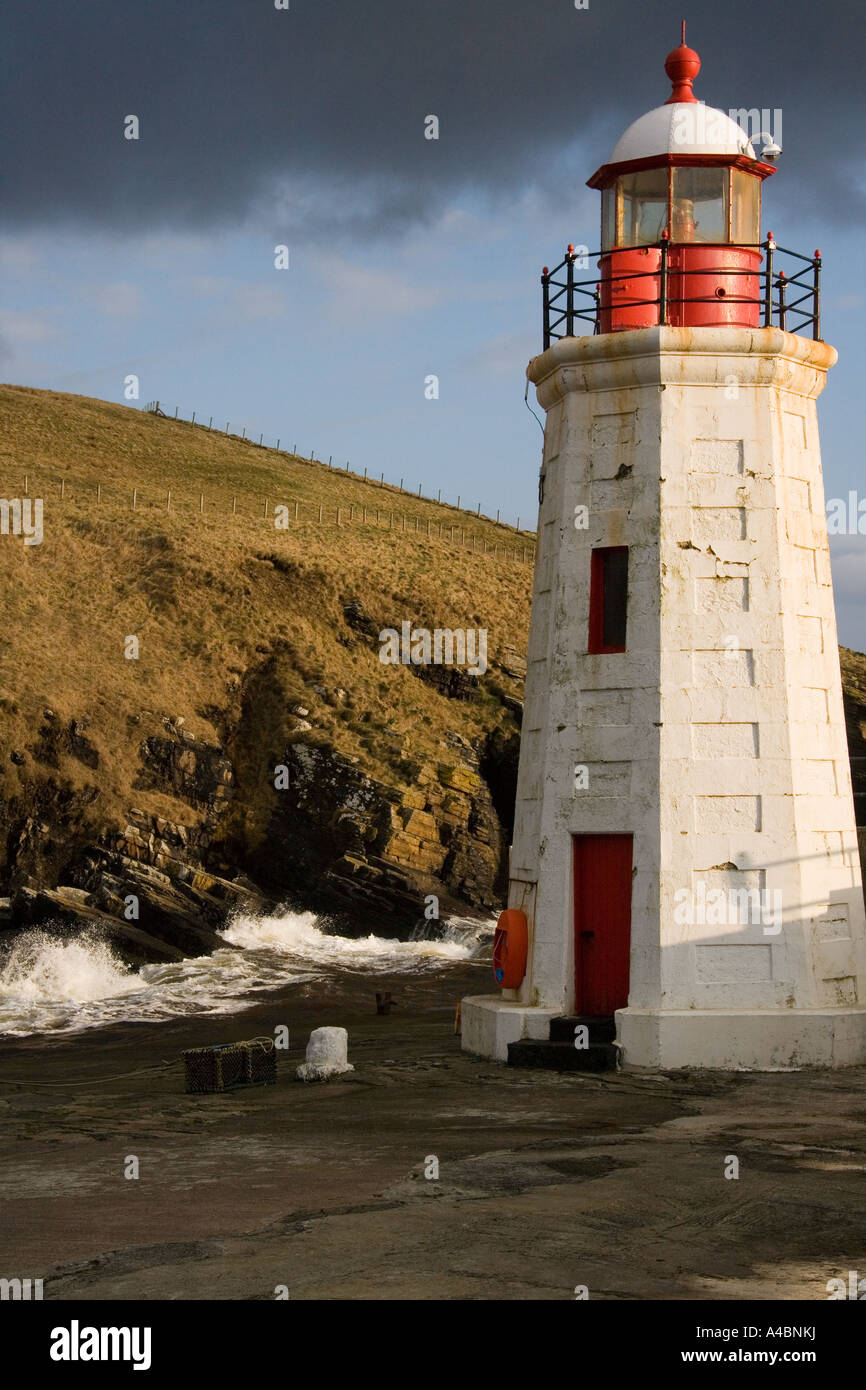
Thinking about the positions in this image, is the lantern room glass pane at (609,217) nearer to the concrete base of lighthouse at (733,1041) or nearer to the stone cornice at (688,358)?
the stone cornice at (688,358)

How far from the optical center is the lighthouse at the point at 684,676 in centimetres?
1616

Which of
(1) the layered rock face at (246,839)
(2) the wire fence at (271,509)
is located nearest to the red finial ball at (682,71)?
(1) the layered rock face at (246,839)

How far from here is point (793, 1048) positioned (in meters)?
15.8

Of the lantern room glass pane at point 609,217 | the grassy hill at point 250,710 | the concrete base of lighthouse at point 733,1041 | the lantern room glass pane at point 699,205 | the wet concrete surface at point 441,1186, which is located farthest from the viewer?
the grassy hill at point 250,710

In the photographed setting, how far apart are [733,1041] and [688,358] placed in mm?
7486

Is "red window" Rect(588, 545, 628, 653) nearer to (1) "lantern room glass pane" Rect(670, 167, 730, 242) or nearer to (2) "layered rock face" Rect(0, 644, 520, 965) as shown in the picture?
(1) "lantern room glass pane" Rect(670, 167, 730, 242)

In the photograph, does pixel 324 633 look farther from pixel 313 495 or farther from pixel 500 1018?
pixel 500 1018

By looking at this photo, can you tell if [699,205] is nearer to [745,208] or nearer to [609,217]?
[745,208]

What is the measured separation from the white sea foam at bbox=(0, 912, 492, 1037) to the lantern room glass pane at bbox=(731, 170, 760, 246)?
1624cm

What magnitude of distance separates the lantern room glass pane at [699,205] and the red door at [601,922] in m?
6.92

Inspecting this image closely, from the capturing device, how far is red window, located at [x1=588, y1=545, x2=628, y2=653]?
17.0m

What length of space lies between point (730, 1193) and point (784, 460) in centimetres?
921

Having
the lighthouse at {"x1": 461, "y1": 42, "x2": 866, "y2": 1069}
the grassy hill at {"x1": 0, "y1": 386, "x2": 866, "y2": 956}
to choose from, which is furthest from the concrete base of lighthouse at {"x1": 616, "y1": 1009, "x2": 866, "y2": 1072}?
the grassy hill at {"x1": 0, "y1": 386, "x2": 866, "y2": 956}

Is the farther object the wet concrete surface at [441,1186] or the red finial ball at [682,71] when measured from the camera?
the red finial ball at [682,71]
